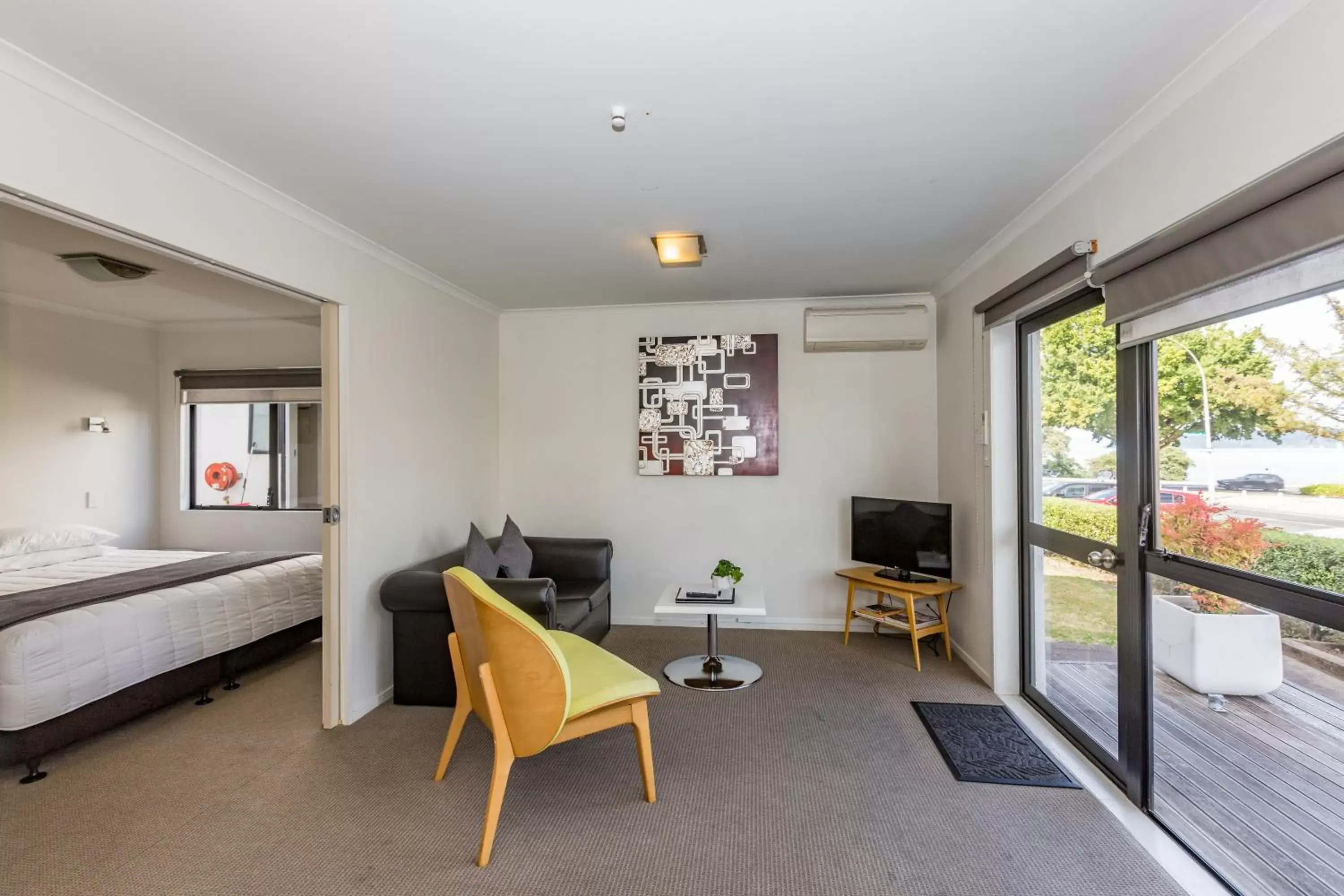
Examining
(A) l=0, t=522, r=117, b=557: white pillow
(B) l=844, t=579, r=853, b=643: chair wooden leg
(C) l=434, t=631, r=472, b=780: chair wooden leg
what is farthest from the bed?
(B) l=844, t=579, r=853, b=643: chair wooden leg

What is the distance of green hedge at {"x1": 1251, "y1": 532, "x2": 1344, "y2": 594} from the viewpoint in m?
1.59

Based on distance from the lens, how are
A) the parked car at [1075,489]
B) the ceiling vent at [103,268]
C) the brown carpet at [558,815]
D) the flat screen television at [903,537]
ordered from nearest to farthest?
the brown carpet at [558,815], the parked car at [1075,489], the ceiling vent at [103,268], the flat screen television at [903,537]

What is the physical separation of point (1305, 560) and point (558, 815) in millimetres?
2504

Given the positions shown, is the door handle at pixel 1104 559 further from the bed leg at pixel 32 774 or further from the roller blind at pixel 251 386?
the roller blind at pixel 251 386

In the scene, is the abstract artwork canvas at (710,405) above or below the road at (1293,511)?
above

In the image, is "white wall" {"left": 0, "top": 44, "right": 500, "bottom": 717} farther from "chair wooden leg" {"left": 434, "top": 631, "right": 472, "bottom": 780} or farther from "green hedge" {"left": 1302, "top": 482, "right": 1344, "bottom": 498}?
"green hedge" {"left": 1302, "top": 482, "right": 1344, "bottom": 498}

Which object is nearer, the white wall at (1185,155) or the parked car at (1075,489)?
the white wall at (1185,155)

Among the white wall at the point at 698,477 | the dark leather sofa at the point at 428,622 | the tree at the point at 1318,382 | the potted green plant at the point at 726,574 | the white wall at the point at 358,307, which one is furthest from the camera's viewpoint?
the white wall at the point at 698,477

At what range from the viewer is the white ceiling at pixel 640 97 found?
1.58 metres

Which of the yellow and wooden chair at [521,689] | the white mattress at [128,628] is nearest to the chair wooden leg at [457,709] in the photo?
the yellow and wooden chair at [521,689]

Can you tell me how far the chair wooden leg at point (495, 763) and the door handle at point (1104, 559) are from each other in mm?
2419

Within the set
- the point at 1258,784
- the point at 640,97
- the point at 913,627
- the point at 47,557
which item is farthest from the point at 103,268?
the point at 1258,784

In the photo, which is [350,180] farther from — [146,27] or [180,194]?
[146,27]

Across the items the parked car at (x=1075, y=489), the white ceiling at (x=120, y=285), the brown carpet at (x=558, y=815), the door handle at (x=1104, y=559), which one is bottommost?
the brown carpet at (x=558, y=815)
